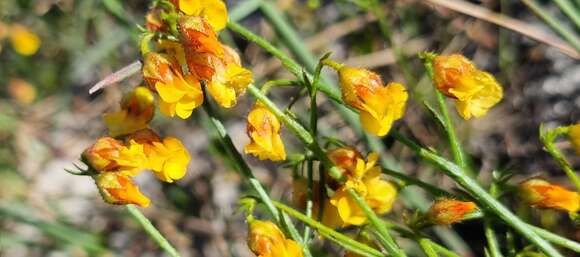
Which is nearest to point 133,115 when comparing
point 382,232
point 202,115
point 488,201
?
point 382,232

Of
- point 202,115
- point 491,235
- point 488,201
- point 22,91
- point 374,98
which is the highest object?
point 374,98

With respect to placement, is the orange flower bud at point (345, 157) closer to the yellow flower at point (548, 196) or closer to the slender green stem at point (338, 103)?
the slender green stem at point (338, 103)

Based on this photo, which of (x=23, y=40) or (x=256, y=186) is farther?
(x=23, y=40)

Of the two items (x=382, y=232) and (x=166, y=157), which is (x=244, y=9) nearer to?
(x=166, y=157)

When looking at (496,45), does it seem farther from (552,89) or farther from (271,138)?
(271,138)

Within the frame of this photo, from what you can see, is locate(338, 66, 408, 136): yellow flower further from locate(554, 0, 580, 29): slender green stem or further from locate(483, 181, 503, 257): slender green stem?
locate(554, 0, 580, 29): slender green stem

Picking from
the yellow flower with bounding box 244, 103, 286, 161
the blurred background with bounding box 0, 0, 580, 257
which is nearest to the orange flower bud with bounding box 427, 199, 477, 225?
the yellow flower with bounding box 244, 103, 286, 161
